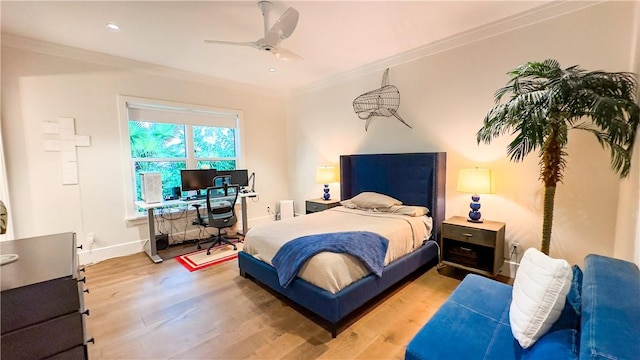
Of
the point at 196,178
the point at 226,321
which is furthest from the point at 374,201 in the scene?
the point at 196,178

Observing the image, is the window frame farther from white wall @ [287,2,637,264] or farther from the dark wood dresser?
the dark wood dresser

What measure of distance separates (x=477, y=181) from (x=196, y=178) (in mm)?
3864

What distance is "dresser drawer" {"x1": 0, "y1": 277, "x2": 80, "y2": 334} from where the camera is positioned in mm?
902

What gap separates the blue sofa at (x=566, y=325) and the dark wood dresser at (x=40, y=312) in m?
1.44

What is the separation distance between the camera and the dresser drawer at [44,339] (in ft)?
3.01

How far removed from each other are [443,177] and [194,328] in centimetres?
305

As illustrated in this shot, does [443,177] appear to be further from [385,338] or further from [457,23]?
[385,338]

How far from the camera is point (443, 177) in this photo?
327 cm

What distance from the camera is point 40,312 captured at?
97cm

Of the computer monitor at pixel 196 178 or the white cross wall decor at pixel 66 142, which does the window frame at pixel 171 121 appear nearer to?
the computer monitor at pixel 196 178

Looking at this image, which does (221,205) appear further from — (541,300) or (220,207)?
(541,300)

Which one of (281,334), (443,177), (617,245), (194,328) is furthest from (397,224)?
(194,328)

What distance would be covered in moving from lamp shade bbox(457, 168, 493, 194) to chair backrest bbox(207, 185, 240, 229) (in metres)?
3.07

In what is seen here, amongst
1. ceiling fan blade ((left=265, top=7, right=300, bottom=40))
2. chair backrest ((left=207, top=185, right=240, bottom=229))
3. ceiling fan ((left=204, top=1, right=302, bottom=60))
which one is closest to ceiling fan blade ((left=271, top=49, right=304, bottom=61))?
ceiling fan ((left=204, top=1, right=302, bottom=60))
